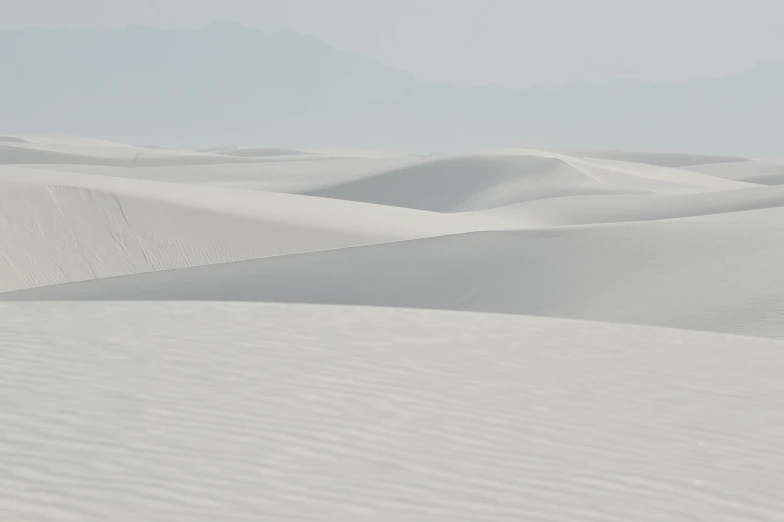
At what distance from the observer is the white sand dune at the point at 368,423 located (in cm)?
258

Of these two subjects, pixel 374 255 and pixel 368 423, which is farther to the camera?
pixel 374 255

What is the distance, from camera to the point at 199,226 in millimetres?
13172

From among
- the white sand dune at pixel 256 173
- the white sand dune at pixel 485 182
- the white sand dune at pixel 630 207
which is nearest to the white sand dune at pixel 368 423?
the white sand dune at pixel 630 207

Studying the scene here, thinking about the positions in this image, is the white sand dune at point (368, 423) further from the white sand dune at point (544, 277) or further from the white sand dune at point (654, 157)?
the white sand dune at point (654, 157)

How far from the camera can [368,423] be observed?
10.8 ft

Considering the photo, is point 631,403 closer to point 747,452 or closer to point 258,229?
point 747,452

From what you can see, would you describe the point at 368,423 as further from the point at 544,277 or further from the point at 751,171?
the point at 751,171

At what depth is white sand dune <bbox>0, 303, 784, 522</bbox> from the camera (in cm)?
258

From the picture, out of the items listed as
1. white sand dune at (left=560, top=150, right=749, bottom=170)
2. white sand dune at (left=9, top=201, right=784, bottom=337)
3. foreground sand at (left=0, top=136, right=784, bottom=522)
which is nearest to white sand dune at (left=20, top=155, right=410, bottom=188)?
white sand dune at (left=9, top=201, right=784, bottom=337)

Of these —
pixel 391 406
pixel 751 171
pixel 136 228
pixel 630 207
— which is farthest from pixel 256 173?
pixel 391 406

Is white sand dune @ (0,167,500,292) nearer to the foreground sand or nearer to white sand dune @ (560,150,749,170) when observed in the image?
the foreground sand

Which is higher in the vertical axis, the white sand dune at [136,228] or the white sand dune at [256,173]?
the white sand dune at [256,173]

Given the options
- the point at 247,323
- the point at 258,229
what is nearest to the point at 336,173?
the point at 258,229

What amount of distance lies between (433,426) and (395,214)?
1384 cm
